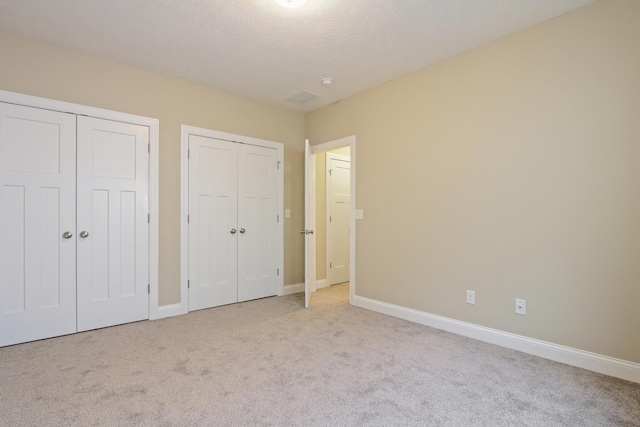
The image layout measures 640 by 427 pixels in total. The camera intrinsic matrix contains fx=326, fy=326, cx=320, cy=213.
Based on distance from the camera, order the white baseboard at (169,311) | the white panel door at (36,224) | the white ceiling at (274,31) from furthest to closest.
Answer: the white baseboard at (169,311) → the white panel door at (36,224) → the white ceiling at (274,31)

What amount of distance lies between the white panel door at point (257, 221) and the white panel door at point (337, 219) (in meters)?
0.94

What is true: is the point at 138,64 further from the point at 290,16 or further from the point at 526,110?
the point at 526,110

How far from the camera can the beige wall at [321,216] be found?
4816mm

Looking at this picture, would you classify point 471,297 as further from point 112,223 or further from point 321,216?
point 112,223

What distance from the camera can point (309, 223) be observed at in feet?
13.1

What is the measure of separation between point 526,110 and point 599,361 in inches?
73.2

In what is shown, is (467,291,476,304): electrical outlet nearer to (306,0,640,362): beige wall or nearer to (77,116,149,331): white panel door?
(306,0,640,362): beige wall

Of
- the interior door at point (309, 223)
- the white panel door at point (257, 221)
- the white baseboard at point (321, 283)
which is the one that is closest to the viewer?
the interior door at point (309, 223)

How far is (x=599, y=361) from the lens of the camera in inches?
86.5

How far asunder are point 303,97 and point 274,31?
1427 millimetres

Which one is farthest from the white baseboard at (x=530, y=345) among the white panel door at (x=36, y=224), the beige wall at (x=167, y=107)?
the white panel door at (x=36, y=224)

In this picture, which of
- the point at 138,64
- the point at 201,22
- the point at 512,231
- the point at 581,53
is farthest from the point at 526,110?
the point at 138,64

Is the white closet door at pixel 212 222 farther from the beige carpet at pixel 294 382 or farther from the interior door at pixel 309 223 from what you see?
the interior door at pixel 309 223

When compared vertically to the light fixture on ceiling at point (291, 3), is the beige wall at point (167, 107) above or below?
below
